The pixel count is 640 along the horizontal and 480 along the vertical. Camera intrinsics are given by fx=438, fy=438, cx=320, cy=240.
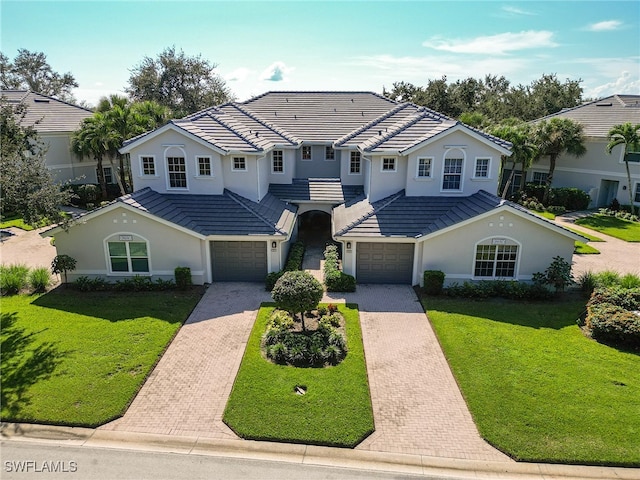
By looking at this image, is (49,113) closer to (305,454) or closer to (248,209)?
(248,209)

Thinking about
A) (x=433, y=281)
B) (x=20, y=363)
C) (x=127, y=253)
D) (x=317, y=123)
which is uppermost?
(x=317, y=123)

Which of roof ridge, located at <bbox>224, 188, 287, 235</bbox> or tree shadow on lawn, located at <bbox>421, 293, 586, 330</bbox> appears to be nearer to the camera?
tree shadow on lawn, located at <bbox>421, 293, 586, 330</bbox>

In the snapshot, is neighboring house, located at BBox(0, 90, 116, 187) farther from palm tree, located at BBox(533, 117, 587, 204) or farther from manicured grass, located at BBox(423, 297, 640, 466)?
palm tree, located at BBox(533, 117, 587, 204)

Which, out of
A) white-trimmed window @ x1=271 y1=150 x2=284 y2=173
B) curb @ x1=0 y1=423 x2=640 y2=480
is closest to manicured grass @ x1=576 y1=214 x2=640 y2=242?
white-trimmed window @ x1=271 y1=150 x2=284 y2=173

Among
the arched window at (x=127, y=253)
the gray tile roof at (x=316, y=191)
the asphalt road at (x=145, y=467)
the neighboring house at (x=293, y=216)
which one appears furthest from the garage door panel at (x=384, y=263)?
the asphalt road at (x=145, y=467)

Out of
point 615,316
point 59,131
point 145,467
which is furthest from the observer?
point 59,131

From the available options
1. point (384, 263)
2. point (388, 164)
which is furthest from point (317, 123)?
point (384, 263)

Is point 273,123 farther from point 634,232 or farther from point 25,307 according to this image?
point 634,232
